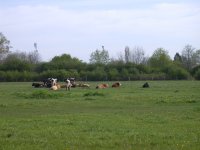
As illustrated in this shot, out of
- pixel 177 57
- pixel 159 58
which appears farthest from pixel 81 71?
pixel 177 57

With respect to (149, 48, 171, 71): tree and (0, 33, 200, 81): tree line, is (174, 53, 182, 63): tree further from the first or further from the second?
(0, 33, 200, 81): tree line

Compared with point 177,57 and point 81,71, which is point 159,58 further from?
point 81,71

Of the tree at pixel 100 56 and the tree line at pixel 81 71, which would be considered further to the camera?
the tree at pixel 100 56

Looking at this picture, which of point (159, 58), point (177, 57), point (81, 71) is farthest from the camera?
point (177, 57)

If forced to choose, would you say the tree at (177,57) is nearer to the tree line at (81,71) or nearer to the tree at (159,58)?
the tree at (159,58)

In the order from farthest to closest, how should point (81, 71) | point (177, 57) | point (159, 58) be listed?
point (177, 57), point (159, 58), point (81, 71)

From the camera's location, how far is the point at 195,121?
17578 millimetres

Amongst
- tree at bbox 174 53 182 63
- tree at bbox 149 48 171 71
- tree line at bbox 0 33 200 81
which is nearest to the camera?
tree line at bbox 0 33 200 81

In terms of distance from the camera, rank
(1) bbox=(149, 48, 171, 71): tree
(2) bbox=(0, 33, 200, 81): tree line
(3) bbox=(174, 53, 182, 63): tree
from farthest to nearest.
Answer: (3) bbox=(174, 53, 182, 63): tree
(1) bbox=(149, 48, 171, 71): tree
(2) bbox=(0, 33, 200, 81): tree line

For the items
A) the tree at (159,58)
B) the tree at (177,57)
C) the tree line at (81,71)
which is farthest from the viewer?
the tree at (177,57)

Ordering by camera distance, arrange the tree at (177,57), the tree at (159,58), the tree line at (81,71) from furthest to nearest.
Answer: the tree at (177,57) → the tree at (159,58) → the tree line at (81,71)

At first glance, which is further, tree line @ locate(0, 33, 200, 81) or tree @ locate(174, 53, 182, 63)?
tree @ locate(174, 53, 182, 63)

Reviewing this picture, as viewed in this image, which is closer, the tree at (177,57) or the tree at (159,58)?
the tree at (159,58)

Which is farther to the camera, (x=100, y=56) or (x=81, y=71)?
(x=100, y=56)
